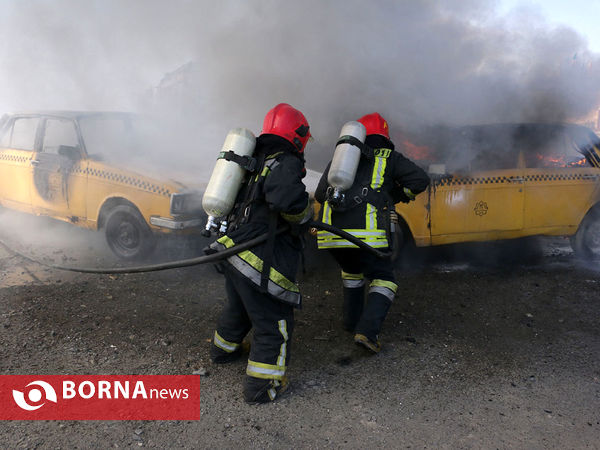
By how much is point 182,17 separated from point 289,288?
5.83 metres

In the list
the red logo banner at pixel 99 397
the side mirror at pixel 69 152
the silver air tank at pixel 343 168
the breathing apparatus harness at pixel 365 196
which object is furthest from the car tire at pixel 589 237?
the side mirror at pixel 69 152

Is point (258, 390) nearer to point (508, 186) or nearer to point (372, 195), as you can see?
point (372, 195)

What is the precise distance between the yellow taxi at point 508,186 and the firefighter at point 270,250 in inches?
98.2

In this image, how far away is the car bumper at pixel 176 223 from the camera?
4500 millimetres

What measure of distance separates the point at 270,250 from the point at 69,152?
11.7 feet

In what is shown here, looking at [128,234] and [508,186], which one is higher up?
[508,186]

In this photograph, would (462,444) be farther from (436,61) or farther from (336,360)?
(436,61)

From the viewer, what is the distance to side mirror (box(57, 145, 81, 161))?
5195 mm

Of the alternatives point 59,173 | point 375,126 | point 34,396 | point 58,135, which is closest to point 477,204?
→ point 375,126

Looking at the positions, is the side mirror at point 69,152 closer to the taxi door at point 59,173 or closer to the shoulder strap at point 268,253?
the taxi door at point 59,173

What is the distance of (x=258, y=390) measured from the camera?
8.81 ft

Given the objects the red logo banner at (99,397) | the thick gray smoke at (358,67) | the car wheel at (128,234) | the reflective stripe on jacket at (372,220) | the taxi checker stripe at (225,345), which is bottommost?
the red logo banner at (99,397)

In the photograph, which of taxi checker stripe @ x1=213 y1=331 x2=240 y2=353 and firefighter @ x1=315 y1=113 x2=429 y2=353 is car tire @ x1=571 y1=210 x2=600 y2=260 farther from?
taxi checker stripe @ x1=213 y1=331 x2=240 y2=353

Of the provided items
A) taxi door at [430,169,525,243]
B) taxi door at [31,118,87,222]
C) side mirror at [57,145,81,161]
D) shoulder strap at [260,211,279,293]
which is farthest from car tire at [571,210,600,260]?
side mirror at [57,145,81,161]
